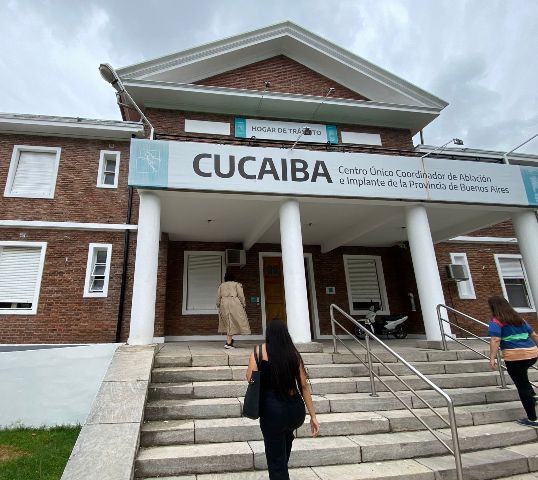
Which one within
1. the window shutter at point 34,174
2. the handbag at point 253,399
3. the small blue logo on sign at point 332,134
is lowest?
the handbag at point 253,399

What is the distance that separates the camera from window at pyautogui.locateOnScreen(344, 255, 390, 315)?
12.4 m

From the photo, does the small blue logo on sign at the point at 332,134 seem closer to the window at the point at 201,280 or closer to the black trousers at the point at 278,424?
the window at the point at 201,280

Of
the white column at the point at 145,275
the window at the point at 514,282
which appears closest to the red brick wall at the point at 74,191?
the white column at the point at 145,275

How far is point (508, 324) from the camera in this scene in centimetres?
488

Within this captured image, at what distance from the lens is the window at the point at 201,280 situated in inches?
438

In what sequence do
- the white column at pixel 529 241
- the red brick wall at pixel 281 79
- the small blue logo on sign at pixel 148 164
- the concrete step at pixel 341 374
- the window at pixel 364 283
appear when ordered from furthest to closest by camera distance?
1. the window at pixel 364 283
2. the red brick wall at pixel 281 79
3. the white column at pixel 529 241
4. the small blue logo on sign at pixel 148 164
5. the concrete step at pixel 341 374

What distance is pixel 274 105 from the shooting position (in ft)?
36.8

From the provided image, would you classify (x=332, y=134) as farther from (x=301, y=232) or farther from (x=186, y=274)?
(x=186, y=274)

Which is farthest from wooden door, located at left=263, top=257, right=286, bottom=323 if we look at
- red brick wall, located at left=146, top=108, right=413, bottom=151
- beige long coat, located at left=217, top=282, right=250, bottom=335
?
red brick wall, located at left=146, top=108, right=413, bottom=151

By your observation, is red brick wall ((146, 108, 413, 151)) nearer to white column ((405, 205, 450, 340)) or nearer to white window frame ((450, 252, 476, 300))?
white column ((405, 205, 450, 340))

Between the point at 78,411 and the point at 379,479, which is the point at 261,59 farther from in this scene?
the point at 379,479

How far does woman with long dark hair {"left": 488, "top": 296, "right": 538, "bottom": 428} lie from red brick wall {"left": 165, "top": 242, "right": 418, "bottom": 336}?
7169mm

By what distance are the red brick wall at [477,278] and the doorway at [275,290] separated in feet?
15.0

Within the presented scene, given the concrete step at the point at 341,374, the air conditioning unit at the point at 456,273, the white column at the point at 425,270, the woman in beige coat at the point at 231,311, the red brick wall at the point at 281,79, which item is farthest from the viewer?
the air conditioning unit at the point at 456,273
